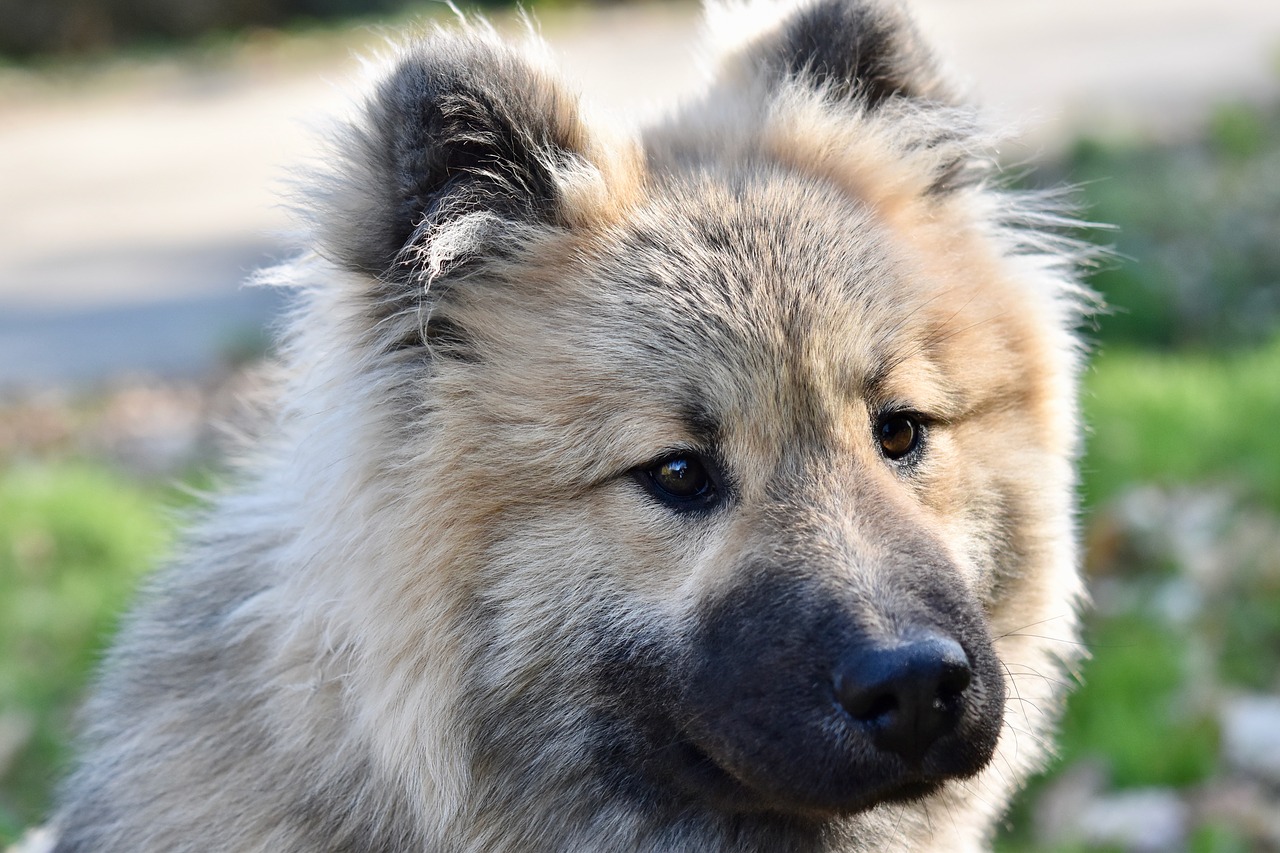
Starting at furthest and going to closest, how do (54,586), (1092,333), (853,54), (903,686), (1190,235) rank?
(1190,235) < (1092,333) < (54,586) < (853,54) < (903,686)

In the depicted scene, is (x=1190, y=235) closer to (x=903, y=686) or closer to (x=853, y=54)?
(x=853, y=54)

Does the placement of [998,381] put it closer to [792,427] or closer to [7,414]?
[792,427]

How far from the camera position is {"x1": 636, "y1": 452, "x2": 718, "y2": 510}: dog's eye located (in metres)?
2.94

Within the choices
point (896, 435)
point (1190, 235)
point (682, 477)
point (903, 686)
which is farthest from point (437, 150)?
point (1190, 235)

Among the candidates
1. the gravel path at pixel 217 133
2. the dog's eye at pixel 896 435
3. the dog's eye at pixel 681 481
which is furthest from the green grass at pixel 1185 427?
the dog's eye at pixel 681 481

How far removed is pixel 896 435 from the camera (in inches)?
124

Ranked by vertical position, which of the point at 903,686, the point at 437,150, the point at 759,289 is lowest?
the point at 903,686

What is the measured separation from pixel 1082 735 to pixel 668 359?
2744 millimetres

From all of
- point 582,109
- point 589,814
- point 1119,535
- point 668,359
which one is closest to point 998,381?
point 668,359

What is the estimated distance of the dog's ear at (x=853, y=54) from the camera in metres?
3.54

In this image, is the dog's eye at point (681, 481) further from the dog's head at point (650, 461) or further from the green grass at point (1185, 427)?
the green grass at point (1185, 427)

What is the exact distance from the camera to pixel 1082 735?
4.82m

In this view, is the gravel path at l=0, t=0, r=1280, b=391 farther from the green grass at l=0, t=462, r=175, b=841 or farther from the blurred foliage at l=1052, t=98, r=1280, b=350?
the green grass at l=0, t=462, r=175, b=841

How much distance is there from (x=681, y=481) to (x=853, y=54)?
1.38m
